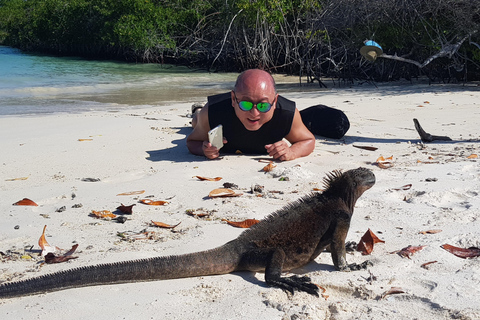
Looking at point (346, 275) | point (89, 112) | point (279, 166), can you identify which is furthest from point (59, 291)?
point (89, 112)

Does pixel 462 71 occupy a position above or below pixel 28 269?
above

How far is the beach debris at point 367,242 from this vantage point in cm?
335

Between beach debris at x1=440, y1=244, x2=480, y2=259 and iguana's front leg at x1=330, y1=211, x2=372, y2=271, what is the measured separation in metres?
0.54

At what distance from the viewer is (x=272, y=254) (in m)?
3.07

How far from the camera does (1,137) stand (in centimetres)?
740

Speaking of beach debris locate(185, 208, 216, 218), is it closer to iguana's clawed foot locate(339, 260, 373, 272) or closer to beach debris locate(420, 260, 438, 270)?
iguana's clawed foot locate(339, 260, 373, 272)

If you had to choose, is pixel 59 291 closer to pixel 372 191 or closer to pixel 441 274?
pixel 441 274

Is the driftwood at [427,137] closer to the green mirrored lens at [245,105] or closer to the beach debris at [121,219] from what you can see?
the green mirrored lens at [245,105]

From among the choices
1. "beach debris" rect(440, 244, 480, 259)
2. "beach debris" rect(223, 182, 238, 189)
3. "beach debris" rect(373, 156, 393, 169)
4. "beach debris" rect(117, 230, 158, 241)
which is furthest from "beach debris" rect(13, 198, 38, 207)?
"beach debris" rect(373, 156, 393, 169)

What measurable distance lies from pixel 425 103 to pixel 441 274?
7.61 meters

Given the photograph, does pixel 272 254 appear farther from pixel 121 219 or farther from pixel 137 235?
pixel 121 219

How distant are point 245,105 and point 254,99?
118mm

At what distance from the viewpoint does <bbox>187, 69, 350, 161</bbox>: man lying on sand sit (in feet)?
17.9

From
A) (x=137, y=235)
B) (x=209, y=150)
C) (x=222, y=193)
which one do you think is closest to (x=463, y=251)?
(x=222, y=193)
